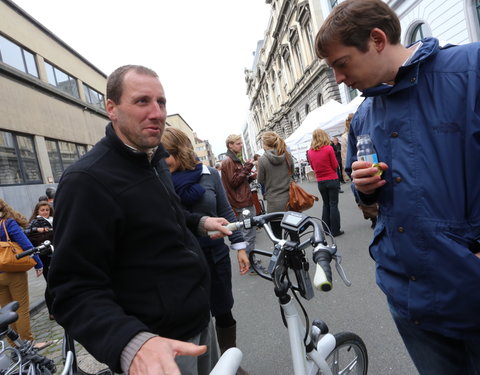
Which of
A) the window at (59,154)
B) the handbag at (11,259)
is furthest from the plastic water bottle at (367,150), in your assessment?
the window at (59,154)

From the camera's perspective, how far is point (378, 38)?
1.20 m

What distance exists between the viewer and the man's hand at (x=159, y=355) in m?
0.89

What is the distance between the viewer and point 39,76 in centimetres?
1596

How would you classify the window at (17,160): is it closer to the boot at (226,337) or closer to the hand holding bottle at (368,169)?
the boot at (226,337)

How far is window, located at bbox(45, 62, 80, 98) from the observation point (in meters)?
17.1

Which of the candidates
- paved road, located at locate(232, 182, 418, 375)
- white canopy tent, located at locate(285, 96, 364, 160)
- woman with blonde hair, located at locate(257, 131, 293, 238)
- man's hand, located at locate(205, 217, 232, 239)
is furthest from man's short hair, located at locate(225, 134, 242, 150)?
white canopy tent, located at locate(285, 96, 364, 160)

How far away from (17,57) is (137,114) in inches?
671

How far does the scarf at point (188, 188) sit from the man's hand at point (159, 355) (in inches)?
66.7

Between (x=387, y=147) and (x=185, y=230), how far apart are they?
101 cm

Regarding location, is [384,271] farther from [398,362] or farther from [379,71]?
[398,362]

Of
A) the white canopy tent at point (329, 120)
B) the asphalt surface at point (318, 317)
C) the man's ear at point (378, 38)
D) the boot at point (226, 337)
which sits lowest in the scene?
the asphalt surface at point (318, 317)

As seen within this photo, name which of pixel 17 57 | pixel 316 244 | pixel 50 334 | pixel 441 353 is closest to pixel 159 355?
pixel 316 244

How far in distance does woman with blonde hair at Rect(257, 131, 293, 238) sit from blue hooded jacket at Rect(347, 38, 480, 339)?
3.90 meters

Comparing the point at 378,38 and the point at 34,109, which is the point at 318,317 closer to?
the point at 378,38
